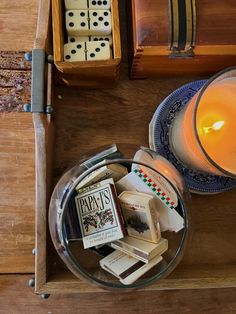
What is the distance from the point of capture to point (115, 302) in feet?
3.14

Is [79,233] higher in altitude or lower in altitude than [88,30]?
lower

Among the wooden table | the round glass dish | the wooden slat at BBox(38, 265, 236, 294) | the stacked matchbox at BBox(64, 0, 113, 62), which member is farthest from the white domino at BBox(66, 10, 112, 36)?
the wooden slat at BBox(38, 265, 236, 294)

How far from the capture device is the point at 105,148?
0.83 metres

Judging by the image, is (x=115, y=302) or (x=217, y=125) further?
(x=115, y=302)

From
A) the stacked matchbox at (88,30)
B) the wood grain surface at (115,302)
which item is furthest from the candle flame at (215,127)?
the wood grain surface at (115,302)

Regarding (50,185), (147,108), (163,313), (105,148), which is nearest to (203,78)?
(147,108)

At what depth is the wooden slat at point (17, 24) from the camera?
981 mm

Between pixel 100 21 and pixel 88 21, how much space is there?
0.07 feet

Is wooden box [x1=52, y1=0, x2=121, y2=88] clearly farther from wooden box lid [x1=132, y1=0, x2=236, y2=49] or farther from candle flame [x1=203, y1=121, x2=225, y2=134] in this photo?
candle flame [x1=203, y1=121, x2=225, y2=134]

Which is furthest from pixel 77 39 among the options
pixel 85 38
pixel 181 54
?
pixel 181 54

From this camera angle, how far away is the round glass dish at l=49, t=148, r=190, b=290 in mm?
747

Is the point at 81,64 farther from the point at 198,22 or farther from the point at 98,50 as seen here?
the point at 198,22

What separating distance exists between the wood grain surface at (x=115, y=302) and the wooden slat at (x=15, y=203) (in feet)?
0.12

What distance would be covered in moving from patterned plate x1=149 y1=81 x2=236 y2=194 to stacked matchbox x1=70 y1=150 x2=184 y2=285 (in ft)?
0.30
